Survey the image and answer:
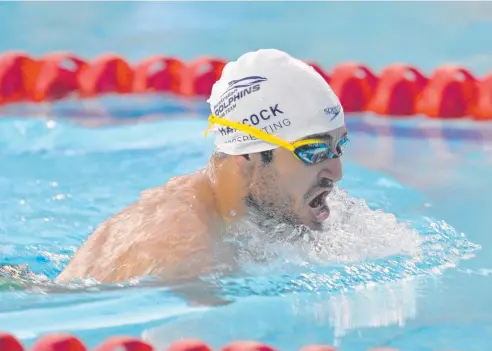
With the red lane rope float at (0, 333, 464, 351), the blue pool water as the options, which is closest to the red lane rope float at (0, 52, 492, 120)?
the blue pool water

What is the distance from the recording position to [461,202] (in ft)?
17.3

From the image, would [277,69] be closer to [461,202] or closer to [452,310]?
[452,310]

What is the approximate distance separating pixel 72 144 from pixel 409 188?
2.02 meters

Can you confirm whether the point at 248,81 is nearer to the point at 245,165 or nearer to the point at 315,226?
the point at 245,165

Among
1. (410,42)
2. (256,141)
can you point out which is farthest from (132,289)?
(410,42)

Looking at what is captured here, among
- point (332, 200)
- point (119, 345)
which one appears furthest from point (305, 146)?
point (119, 345)

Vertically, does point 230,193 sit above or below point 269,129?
below

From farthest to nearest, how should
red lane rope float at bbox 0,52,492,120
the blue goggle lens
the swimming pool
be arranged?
red lane rope float at bbox 0,52,492,120 → the blue goggle lens → the swimming pool

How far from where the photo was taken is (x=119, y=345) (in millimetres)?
3119

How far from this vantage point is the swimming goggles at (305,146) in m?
3.84

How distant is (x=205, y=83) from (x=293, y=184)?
3.56 meters

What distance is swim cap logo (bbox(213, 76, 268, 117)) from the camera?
390 centimetres

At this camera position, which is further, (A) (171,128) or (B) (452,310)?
(A) (171,128)

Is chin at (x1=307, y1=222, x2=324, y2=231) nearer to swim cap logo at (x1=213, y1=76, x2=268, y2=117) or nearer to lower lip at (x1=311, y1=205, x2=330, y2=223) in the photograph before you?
lower lip at (x1=311, y1=205, x2=330, y2=223)
